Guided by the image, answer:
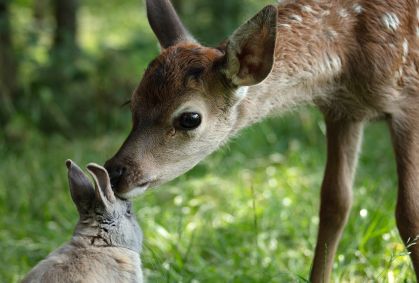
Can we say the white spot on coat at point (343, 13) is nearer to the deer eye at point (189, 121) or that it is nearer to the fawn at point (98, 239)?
the deer eye at point (189, 121)

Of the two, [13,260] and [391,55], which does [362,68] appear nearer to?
[391,55]

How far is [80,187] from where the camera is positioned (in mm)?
4090

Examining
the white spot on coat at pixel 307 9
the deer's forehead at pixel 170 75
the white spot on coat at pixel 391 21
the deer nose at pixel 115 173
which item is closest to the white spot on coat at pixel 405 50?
the white spot on coat at pixel 391 21

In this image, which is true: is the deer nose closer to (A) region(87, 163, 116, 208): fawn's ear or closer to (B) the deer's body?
(A) region(87, 163, 116, 208): fawn's ear

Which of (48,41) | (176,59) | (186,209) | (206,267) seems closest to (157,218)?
(186,209)

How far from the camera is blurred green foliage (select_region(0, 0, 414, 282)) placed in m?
5.71

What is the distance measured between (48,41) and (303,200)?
6147 mm

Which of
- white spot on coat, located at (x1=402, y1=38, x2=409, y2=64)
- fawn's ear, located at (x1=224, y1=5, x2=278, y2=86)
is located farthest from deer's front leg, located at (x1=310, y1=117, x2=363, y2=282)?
fawn's ear, located at (x1=224, y1=5, x2=278, y2=86)

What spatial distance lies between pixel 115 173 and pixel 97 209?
A: 31 centimetres

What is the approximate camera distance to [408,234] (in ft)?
15.8

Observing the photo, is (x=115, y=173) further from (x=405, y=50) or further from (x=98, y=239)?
(x=405, y=50)

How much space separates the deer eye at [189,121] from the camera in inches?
180

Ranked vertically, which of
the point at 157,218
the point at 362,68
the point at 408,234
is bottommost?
the point at 157,218

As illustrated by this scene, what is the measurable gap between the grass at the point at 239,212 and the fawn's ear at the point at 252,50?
0.69 metres
